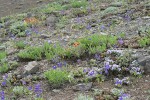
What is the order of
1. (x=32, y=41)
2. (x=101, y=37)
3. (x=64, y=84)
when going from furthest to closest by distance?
(x=32, y=41)
(x=101, y=37)
(x=64, y=84)

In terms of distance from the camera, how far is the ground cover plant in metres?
7.31

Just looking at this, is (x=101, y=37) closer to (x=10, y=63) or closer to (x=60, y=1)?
(x=10, y=63)

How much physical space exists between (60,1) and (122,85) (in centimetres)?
1246

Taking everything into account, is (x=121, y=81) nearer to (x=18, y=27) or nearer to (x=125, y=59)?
(x=125, y=59)

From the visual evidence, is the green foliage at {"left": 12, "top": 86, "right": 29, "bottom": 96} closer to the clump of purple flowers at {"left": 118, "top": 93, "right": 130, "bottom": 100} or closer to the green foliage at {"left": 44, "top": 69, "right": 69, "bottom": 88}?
the green foliage at {"left": 44, "top": 69, "right": 69, "bottom": 88}

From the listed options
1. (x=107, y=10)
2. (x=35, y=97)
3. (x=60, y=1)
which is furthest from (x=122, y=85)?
(x=60, y=1)

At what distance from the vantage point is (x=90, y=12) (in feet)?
49.6

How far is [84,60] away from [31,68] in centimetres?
137

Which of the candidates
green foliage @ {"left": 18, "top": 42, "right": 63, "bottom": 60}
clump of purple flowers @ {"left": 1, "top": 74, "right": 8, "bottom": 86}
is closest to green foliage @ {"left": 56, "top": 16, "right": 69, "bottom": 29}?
green foliage @ {"left": 18, "top": 42, "right": 63, "bottom": 60}

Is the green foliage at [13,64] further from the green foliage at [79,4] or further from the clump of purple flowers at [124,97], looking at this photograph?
the green foliage at [79,4]

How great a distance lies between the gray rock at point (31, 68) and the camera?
28.6 ft

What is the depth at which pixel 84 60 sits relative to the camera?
8.94 m

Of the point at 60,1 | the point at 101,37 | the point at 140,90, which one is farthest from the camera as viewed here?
the point at 60,1

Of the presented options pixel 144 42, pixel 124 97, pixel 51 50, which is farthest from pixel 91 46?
pixel 124 97
